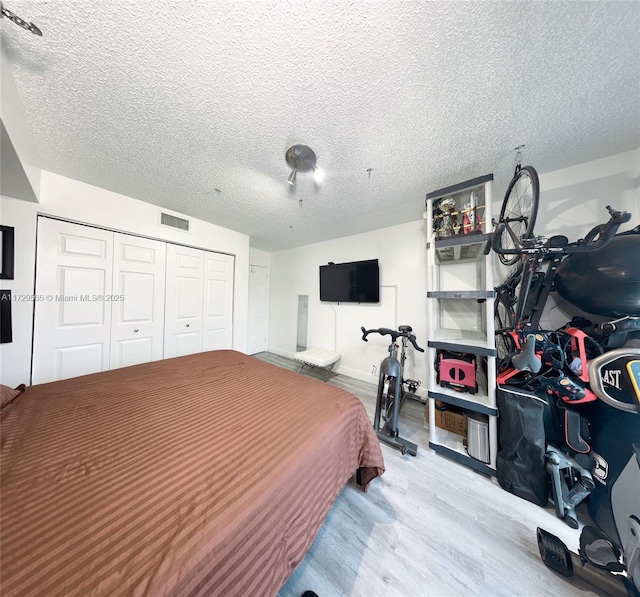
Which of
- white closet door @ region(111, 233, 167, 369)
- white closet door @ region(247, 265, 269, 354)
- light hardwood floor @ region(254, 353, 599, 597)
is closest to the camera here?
light hardwood floor @ region(254, 353, 599, 597)

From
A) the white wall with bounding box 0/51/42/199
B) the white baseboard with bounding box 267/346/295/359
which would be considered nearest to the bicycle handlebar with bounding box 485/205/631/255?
the white wall with bounding box 0/51/42/199

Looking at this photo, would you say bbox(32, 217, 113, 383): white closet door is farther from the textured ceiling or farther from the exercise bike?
the exercise bike

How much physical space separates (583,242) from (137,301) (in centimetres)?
402

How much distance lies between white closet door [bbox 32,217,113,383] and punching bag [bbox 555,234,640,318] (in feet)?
13.7

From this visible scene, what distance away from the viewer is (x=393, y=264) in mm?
2979

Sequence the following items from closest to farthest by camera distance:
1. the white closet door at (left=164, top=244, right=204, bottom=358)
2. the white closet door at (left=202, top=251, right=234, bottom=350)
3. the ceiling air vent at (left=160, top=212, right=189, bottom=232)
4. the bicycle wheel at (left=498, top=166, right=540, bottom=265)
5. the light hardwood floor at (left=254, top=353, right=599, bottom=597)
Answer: the light hardwood floor at (left=254, top=353, right=599, bottom=597) < the bicycle wheel at (left=498, top=166, right=540, bottom=265) < the ceiling air vent at (left=160, top=212, right=189, bottom=232) < the white closet door at (left=164, top=244, right=204, bottom=358) < the white closet door at (left=202, top=251, right=234, bottom=350)

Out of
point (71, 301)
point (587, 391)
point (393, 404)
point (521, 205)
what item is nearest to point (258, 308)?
point (71, 301)

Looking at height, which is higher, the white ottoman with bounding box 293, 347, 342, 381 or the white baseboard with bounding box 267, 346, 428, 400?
the white ottoman with bounding box 293, 347, 342, 381

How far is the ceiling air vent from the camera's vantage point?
259 cm

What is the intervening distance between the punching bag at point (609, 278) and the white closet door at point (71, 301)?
165 inches

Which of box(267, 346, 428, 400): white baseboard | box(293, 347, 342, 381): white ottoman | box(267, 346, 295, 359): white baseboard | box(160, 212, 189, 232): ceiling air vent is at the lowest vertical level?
box(267, 346, 428, 400): white baseboard

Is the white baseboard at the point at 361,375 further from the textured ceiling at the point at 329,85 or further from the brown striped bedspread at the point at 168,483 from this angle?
the textured ceiling at the point at 329,85

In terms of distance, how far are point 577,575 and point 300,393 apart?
5.28ft

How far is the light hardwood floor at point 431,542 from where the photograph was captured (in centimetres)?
96
